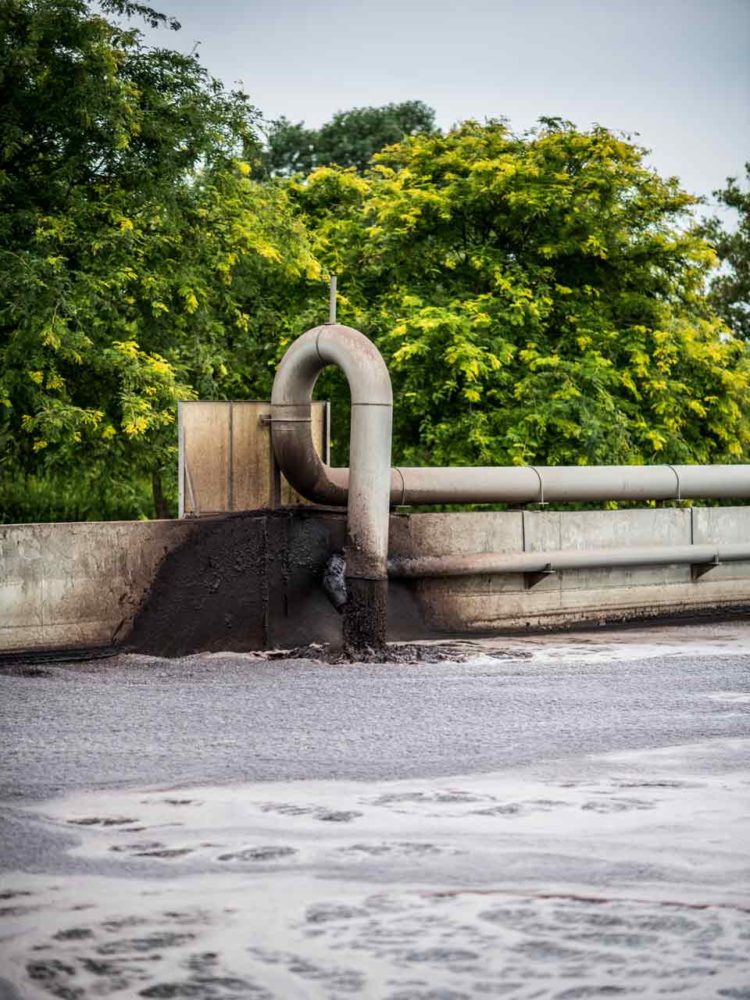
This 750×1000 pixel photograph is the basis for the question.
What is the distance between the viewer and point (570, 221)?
69.5 feet

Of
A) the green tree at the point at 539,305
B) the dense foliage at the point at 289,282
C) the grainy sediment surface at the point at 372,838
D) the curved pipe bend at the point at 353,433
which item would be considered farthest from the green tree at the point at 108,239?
the grainy sediment surface at the point at 372,838

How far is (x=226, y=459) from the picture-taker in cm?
1280

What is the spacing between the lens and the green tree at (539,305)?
20.3 m

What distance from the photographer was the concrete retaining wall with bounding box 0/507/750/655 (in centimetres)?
1129

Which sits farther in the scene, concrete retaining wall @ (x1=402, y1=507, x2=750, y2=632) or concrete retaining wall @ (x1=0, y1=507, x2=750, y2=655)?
concrete retaining wall @ (x1=402, y1=507, x2=750, y2=632)

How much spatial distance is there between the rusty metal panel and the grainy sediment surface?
8.75ft

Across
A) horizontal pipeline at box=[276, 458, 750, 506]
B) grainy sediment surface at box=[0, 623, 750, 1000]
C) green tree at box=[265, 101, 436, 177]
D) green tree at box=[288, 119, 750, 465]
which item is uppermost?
green tree at box=[265, 101, 436, 177]

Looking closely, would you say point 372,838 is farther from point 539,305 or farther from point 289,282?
point 289,282

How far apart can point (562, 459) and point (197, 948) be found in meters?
16.1

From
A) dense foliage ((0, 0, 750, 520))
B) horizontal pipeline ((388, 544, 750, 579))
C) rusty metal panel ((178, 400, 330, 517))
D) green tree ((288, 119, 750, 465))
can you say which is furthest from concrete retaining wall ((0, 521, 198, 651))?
green tree ((288, 119, 750, 465))

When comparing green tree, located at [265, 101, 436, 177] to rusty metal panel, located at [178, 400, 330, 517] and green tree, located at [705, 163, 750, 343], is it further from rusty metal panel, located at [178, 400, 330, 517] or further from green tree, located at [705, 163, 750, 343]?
rusty metal panel, located at [178, 400, 330, 517]

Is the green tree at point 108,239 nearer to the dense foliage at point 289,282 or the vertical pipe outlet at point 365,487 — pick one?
the dense foliage at point 289,282

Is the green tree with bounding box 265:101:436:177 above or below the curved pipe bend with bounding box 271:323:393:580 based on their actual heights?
above

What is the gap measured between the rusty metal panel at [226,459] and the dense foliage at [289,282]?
3.70 meters
